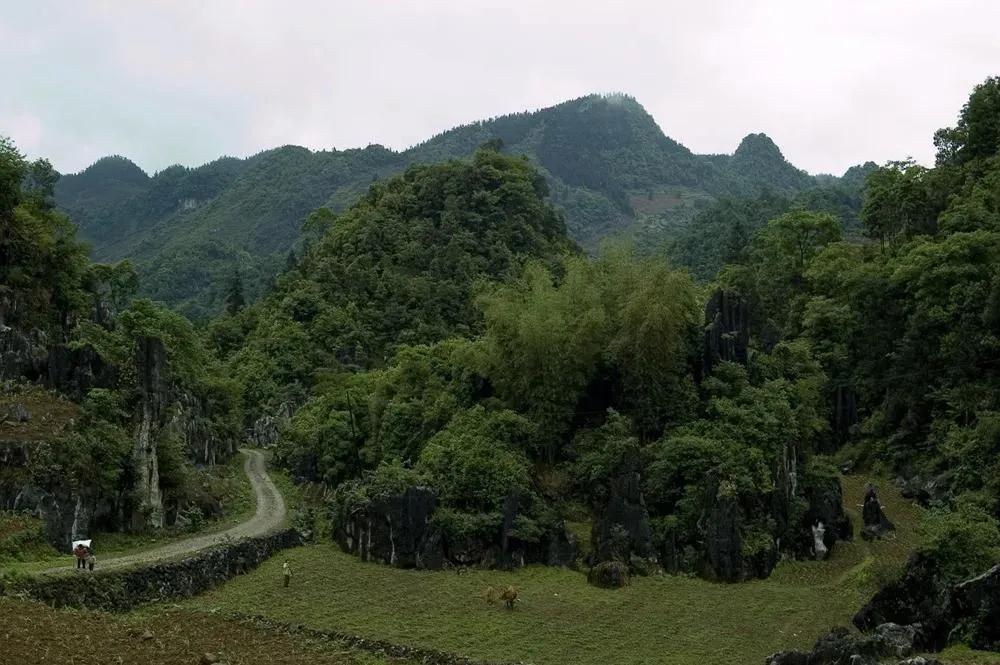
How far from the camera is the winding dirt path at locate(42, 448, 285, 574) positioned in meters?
21.9

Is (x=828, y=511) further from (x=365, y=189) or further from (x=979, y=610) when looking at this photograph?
(x=365, y=189)

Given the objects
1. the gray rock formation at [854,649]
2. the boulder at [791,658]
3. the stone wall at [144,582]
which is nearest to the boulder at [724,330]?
the gray rock formation at [854,649]

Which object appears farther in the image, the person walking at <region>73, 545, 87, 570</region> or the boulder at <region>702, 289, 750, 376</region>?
the boulder at <region>702, 289, 750, 376</region>

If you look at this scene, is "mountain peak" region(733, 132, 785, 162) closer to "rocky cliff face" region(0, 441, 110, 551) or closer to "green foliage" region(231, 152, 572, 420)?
"green foliage" region(231, 152, 572, 420)

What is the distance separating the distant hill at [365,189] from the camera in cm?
14150

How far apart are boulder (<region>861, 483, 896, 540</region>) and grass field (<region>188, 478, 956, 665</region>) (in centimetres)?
201

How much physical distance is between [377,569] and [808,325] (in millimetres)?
28000

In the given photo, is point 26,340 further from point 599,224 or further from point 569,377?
point 599,224

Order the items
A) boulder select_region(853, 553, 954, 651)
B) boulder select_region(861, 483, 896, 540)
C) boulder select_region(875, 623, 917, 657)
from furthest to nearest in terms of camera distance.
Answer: boulder select_region(861, 483, 896, 540), boulder select_region(853, 553, 954, 651), boulder select_region(875, 623, 917, 657)

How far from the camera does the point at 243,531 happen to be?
27438mm

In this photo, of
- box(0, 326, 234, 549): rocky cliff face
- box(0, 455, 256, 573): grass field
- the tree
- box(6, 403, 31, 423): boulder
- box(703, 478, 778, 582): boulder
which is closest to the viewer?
box(0, 455, 256, 573): grass field

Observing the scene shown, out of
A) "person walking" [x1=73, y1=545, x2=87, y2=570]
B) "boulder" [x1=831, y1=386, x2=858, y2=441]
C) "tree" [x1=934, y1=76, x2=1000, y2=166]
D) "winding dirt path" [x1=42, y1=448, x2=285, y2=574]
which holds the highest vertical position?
"tree" [x1=934, y1=76, x2=1000, y2=166]

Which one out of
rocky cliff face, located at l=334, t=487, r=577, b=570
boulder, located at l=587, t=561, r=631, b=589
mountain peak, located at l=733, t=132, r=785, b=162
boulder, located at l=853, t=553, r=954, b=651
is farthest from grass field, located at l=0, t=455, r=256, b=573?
mountain peak, located at l=733, t=132, r=785, b=162

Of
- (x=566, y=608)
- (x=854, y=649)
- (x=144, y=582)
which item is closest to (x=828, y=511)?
(x=566, y=608)
